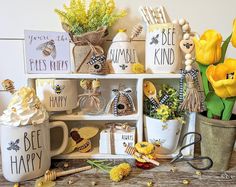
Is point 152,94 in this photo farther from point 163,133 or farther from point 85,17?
point 85,17

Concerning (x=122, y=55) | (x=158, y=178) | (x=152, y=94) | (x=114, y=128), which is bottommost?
(x=158, y=178)

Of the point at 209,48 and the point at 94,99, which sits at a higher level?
the point at 209,48

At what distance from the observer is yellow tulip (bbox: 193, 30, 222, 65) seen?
547 millimetres

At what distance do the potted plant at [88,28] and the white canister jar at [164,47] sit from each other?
0.39ft

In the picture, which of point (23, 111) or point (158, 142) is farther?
point (158, 142)

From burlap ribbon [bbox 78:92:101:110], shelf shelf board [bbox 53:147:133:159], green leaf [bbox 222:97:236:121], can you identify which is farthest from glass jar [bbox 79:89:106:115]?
green leaf [bbox 222:97:236:121]

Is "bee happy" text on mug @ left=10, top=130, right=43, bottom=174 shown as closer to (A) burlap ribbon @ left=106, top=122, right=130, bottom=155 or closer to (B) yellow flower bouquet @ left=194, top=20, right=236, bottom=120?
(A) burlap ribbon @ left=106, top=122, right=130, bottom=155

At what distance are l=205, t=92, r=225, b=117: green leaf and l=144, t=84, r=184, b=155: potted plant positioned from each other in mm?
90

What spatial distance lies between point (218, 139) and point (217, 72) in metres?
0.17

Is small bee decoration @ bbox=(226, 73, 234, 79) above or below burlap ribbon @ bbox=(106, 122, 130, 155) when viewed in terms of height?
above

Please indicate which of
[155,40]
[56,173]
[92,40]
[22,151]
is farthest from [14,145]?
[155,40]

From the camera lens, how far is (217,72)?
0.56 meters

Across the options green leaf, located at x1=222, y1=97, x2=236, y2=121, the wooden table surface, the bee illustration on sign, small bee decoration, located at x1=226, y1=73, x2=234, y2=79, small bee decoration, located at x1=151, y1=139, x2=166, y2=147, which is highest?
the bee illustration on sign

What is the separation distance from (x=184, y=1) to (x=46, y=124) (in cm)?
56
